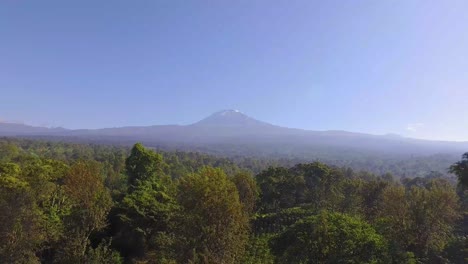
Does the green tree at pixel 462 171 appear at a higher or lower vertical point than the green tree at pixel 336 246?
higher

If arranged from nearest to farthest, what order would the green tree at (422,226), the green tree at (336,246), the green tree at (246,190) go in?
the green tree at (336,246) → the green tree at (246,190) → the green tree at (422,226)

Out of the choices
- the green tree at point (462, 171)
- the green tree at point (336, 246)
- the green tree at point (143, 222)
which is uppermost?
the green tree at point (462, 171)

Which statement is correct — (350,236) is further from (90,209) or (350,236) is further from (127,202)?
(127,202)

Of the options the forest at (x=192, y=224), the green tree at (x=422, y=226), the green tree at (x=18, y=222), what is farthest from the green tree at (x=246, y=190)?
the green tree at (x=18, y=222)

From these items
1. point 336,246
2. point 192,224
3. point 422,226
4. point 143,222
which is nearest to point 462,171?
point 336,246

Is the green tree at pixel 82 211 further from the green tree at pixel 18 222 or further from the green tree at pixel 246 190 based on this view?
the green tree at pixel 246 190

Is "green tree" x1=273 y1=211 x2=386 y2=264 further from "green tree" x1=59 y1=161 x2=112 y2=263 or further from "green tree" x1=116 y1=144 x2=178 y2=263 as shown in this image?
"green tree" x1=59 y1=161 x2=112 y2=263

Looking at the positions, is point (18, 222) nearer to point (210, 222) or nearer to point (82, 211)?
point (82, 211)

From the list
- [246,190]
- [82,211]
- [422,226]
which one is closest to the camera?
[82,211]

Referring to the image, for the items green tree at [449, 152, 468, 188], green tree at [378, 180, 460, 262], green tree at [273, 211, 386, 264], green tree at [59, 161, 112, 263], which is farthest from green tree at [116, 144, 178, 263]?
green tree at [449, 152, 468, 188]

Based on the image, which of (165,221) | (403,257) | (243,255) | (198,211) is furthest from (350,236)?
(165,221)

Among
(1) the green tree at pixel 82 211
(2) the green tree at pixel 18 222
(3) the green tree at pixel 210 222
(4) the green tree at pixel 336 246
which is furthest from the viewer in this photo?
(1) the green tree at pixel 82 211

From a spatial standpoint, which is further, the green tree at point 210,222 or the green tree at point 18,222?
the green tree at point 18,222
